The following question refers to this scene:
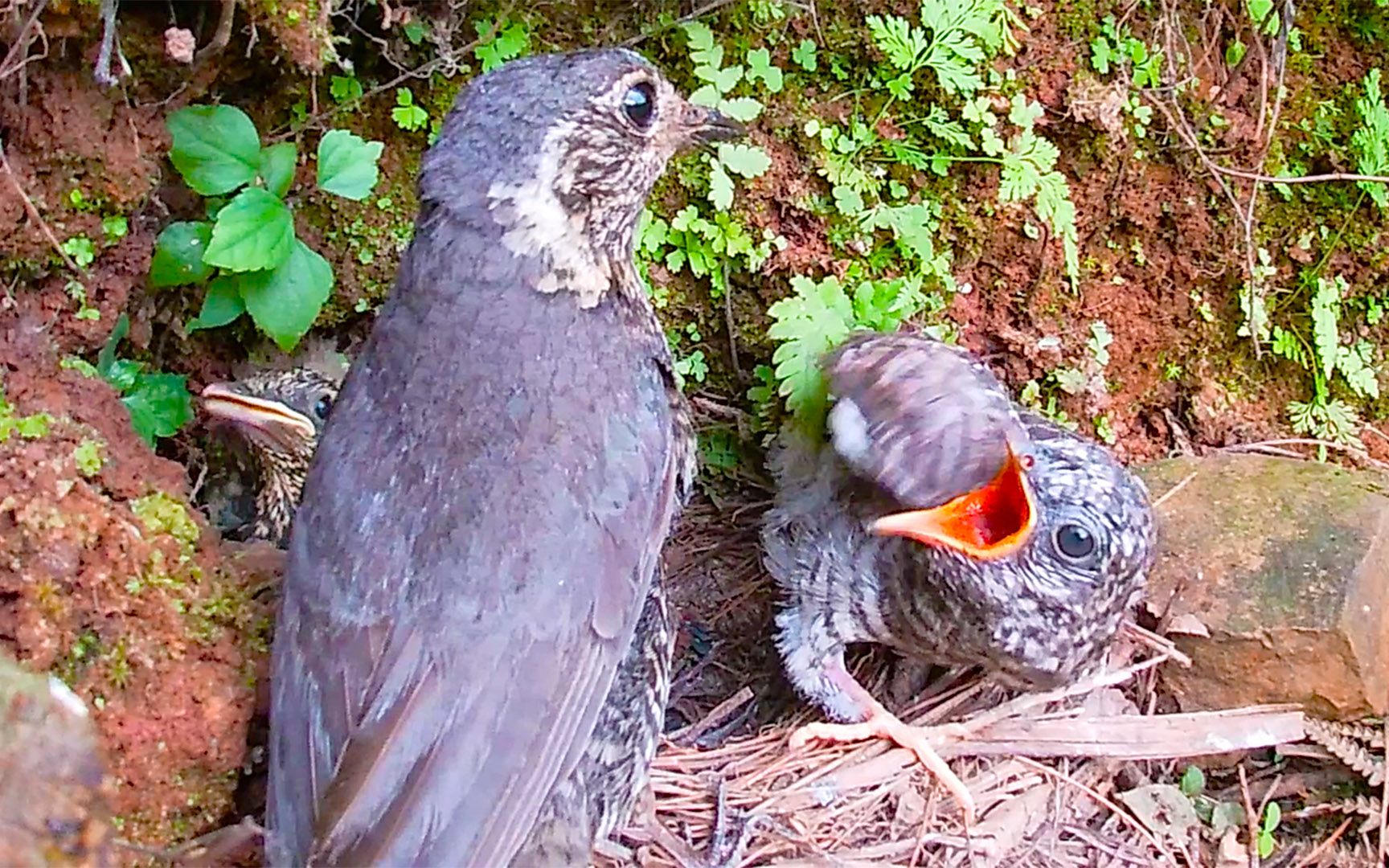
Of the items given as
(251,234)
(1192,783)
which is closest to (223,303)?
(251,234)

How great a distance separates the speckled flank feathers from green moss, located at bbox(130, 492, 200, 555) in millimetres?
1740

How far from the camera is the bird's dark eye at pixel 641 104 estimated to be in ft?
11.0

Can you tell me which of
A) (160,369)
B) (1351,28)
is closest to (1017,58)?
(1351,28)

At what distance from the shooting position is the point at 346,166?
368cm

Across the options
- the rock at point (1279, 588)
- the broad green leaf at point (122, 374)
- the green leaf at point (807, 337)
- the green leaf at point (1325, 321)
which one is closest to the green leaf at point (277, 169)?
the broad green leaf at point (122, 374)

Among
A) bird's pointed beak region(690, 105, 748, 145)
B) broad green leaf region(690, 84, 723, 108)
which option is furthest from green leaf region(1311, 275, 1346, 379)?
bird's pointed beak region(690, 105, 748, 145)

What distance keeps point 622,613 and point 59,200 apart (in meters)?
1.76

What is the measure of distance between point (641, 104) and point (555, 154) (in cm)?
29

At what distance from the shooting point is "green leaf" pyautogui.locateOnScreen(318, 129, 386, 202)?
3668 mm

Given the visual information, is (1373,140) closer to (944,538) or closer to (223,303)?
(944,538)

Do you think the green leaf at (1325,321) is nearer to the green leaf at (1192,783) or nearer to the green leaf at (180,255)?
the green leaf at (1192,783)

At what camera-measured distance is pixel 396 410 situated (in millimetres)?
3271

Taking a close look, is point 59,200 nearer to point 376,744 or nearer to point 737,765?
point 376,744

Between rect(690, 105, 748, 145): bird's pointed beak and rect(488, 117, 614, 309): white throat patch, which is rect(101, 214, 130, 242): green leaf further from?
rect(690, 105, 748, 145): bird's pointed beak
